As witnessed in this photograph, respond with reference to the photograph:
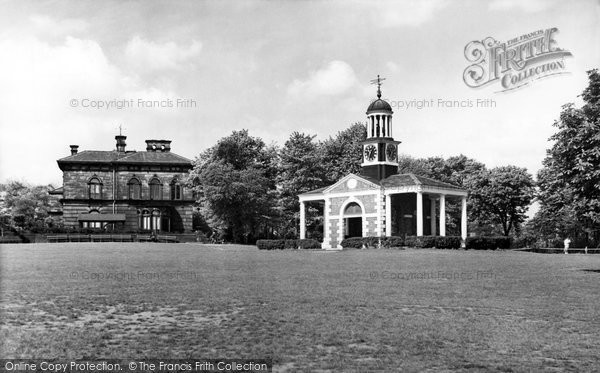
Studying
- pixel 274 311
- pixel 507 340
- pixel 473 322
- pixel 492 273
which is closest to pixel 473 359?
pixel 507 340

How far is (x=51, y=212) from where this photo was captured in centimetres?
10344

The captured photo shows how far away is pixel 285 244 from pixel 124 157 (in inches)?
1424

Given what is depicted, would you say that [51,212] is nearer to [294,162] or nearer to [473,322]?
[294,162]

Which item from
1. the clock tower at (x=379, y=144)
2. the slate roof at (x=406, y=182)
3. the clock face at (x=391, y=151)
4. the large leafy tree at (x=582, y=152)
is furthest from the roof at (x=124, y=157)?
the large leafy tree at (x=582, y=152)

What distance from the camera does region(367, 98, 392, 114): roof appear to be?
63438 millimetres

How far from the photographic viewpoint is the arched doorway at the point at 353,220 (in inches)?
2377

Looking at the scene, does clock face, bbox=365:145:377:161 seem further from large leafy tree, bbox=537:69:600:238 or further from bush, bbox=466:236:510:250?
large leafy tree, bbox=537:69:600:238

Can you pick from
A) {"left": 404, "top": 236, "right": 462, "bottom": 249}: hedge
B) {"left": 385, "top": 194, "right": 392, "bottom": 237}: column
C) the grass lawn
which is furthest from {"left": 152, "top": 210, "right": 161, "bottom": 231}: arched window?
the grass lawn

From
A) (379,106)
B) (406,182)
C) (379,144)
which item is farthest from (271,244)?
(379,106)

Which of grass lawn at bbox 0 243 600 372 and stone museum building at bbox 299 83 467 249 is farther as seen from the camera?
stone museum building at bbox 299 83 467 249

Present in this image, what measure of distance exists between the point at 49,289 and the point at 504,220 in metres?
72.2

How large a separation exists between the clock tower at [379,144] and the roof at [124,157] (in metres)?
29.0

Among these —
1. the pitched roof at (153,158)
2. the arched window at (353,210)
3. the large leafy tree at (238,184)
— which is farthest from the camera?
the pitched roof at (153,158)

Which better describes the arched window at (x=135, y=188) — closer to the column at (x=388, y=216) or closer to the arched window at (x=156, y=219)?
the arched window at (x=156, y=219)
